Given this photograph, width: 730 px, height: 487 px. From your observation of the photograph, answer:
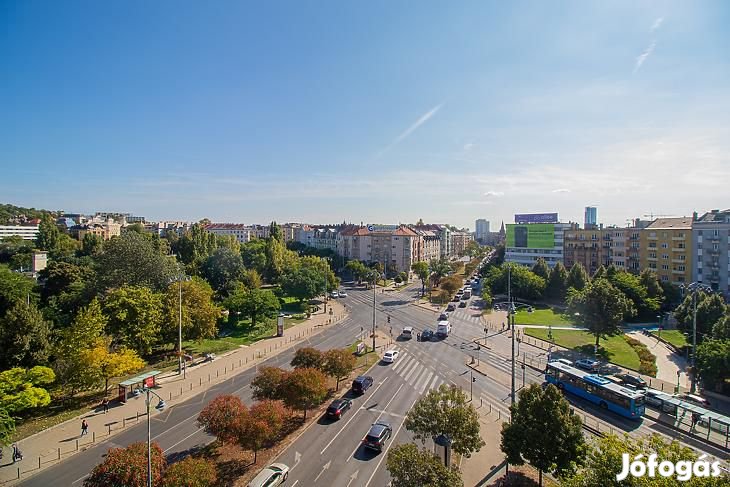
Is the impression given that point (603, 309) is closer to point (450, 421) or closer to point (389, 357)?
point (389, 357)

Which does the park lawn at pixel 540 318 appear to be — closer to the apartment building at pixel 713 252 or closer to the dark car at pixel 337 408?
the apartment building at pixel 713 252

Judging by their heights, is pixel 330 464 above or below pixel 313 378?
below

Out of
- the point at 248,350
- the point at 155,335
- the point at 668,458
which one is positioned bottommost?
the point at 248,350

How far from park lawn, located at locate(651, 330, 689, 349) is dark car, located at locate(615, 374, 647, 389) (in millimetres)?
16714

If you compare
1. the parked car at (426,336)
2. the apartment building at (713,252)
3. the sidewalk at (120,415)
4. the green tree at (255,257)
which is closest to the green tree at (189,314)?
the sidewalk at (120,415)

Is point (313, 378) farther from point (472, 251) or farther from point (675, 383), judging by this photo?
point (472, 251)

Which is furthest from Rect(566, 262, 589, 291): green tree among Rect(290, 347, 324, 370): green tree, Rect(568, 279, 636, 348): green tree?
Rect(290, 347, 324, 370): green tree

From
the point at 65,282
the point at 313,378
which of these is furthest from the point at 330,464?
the point at 65,282

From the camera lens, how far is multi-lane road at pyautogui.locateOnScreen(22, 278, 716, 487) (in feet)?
73.0

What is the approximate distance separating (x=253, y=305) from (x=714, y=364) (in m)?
50.5

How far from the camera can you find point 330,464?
74.3 feet

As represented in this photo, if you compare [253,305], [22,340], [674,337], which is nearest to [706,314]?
[674,337]

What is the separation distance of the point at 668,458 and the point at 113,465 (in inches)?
873

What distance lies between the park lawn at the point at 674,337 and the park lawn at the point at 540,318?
36.6ft
